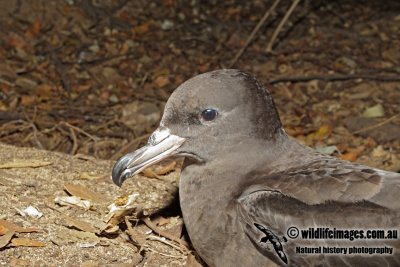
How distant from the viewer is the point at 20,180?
472 cm

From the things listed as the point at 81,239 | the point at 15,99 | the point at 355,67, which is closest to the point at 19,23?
the point at 15,99

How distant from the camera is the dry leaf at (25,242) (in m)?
4.06

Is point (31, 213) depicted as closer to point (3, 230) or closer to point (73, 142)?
point (3, 230)

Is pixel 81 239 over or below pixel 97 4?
over

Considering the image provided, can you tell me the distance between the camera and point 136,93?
7250mm

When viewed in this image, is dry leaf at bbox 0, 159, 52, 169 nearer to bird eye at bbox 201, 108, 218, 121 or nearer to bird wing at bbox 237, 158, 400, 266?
bird eye at bbox 201, 108, 218, 121

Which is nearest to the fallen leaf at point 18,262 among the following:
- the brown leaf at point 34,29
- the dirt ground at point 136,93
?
the dirt ground at point 136,93

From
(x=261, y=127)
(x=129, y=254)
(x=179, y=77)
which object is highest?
(x=261, y=127)

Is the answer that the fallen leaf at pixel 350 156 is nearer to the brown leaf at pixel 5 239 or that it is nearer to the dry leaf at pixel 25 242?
the dry leaf at pixel 25 242

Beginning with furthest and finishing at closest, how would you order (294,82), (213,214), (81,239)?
(294,82), (81,239), (213,214)

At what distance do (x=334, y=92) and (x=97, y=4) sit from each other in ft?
9.75

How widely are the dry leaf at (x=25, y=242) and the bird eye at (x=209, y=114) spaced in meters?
1.12

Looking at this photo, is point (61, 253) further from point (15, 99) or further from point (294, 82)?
point (294, 82)

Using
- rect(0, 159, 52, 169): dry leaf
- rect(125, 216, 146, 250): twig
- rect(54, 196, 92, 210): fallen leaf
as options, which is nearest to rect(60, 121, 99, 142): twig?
rect(0, 159, 52, 169): dry leaf
